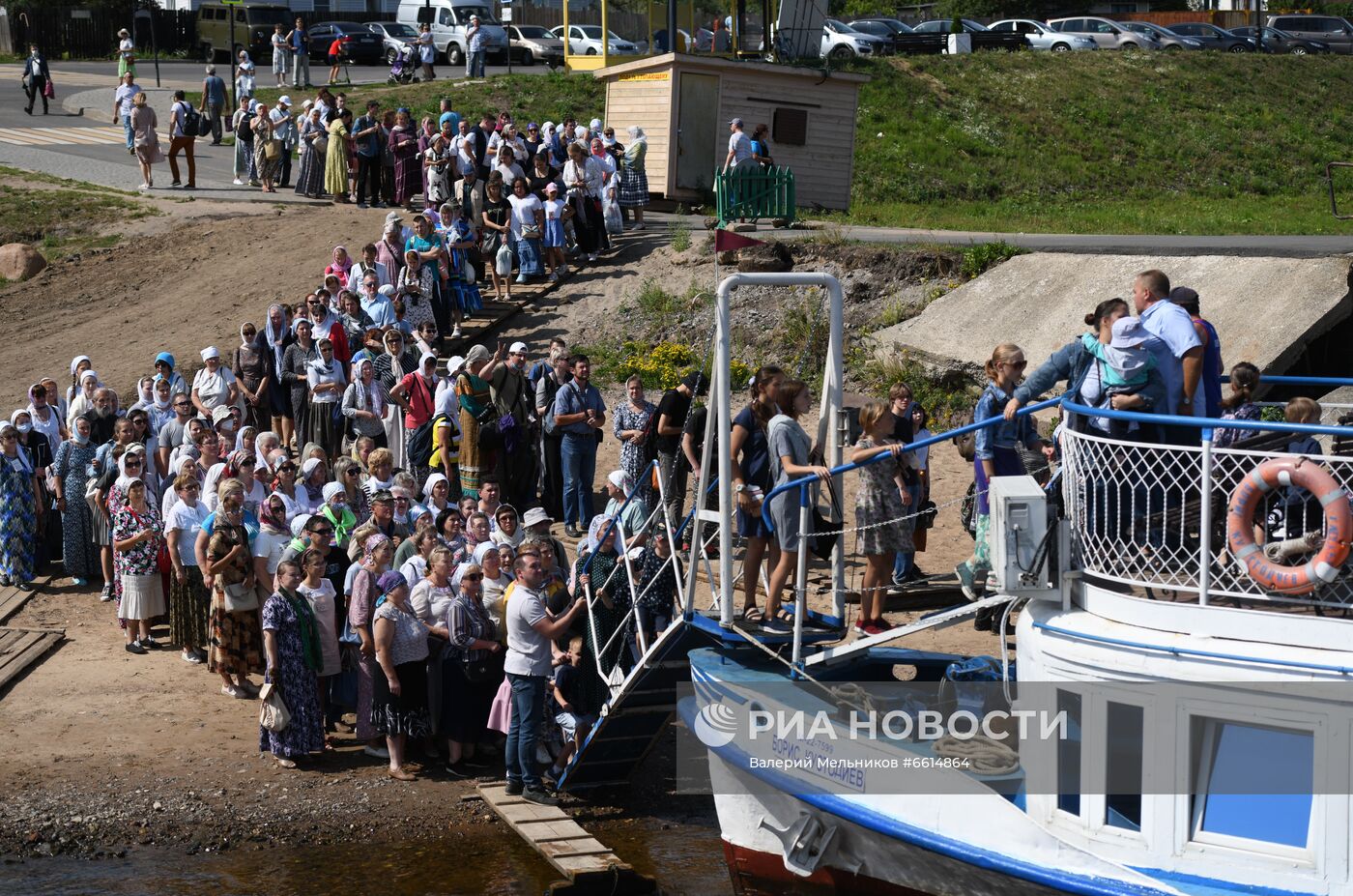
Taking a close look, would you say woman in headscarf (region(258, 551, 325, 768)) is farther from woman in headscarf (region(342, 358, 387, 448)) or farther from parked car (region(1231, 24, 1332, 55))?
parked car (region(1231, 24, 1332, 55))

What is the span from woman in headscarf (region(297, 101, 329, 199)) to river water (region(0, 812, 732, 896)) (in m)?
17.4

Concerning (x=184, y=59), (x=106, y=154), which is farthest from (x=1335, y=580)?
(x=184, y=59)

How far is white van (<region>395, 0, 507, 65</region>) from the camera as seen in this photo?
4628 centimetres

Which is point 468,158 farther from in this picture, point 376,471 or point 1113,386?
point 1113,386

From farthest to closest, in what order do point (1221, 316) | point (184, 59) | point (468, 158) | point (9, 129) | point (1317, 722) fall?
point (184, 59) < point (9, 129) < point (468, 158) < point (1221, 316) < point (1317, 722)

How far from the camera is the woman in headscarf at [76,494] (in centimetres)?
1502

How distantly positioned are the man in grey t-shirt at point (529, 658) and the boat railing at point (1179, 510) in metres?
3.53

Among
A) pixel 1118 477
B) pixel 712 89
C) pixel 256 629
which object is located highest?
pixel 712 89

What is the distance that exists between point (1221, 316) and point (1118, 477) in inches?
416

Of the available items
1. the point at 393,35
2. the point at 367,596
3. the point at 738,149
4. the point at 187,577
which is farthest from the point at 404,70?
the point at 367,596

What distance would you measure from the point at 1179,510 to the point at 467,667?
16.6ft

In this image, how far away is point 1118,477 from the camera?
8.76m

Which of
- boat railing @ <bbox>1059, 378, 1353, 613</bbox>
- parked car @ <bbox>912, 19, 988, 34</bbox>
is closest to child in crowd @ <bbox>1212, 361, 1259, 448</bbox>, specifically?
boat railing @ <bbox>1059, 378, 1353, 613</bbox>

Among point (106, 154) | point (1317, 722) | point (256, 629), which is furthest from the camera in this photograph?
point (106, 154)
